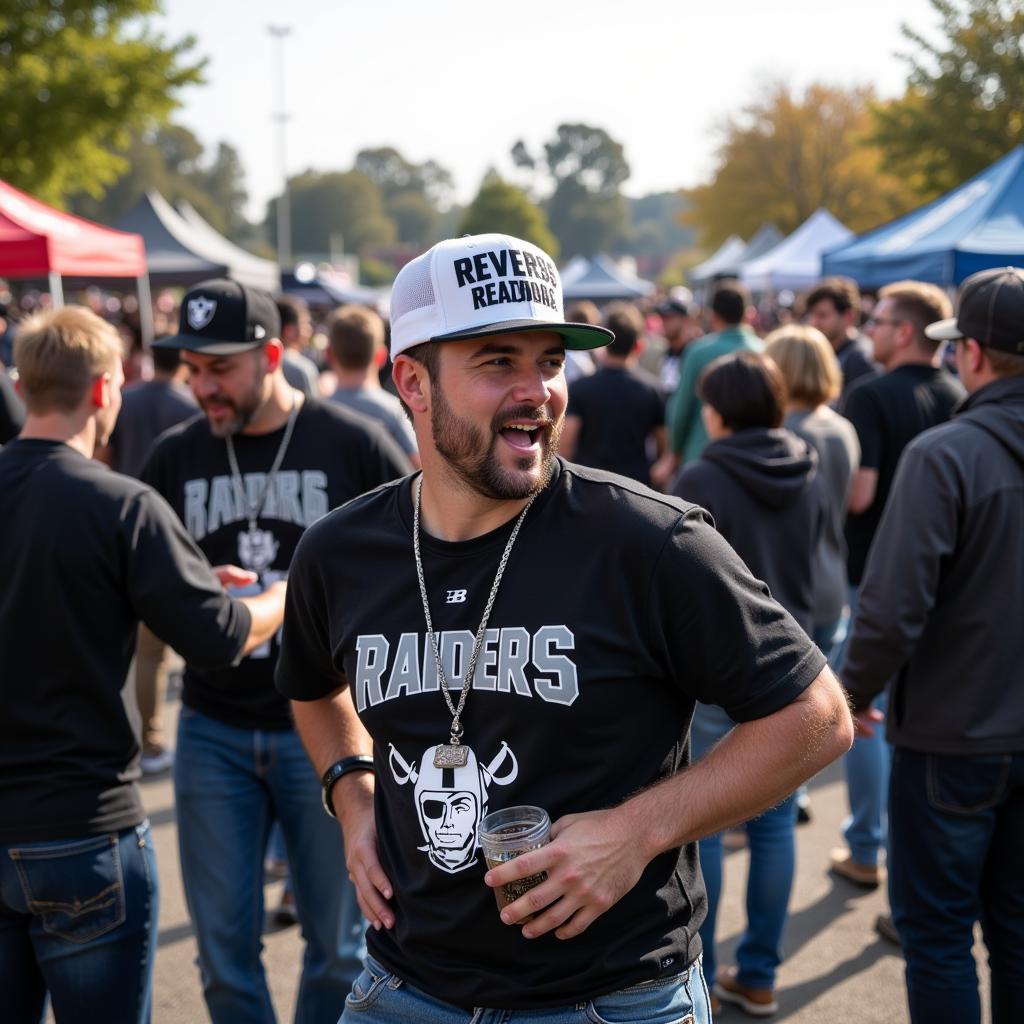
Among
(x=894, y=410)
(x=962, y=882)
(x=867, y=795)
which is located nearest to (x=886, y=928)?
(x=867, y=795)

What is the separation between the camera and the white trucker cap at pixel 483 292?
191 cm

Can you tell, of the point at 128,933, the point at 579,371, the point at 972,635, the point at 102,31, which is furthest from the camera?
the point at 102,31

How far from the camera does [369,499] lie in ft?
7.35

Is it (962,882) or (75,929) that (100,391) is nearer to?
(75,929)

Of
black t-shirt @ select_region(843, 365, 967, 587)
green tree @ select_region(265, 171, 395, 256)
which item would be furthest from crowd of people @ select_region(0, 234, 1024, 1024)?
green tree @ select_region(265, 171, 395, 256)

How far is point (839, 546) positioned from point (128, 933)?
2983 mm

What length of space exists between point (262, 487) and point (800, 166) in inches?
1865

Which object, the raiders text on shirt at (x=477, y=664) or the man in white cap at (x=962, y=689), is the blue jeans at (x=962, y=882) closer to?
the man in white cap at (x=962, y=689)

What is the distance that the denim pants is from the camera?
8.43 ft

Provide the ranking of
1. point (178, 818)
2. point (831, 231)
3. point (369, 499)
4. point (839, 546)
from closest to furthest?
1. point (369, 499)
2. point (178, 818)
3. point (839, 546)
4. point (831, 231)

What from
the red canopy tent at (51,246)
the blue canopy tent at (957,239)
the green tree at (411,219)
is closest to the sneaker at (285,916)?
the red canopy tent at (51,246)

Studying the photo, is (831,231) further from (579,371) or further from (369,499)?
(369,499)

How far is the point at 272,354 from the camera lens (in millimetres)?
3523

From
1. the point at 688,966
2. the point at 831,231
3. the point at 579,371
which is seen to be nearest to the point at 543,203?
the point at 831,231
